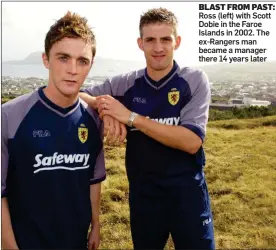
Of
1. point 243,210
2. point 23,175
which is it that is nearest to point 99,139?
point 23,175

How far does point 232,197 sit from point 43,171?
25.4ft

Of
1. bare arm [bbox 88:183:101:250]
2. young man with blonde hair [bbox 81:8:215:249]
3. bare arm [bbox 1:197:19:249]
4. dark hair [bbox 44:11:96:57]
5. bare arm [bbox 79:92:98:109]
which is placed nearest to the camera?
bare arm [bbox 1:197:19:249]

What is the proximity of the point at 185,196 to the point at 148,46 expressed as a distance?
1547 millimetres

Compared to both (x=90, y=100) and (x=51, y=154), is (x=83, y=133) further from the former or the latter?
(x=90, y=100)

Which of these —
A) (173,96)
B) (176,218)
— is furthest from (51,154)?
(176,218)

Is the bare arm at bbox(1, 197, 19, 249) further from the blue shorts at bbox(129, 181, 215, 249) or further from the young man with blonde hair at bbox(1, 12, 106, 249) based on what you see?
the blue shorts at bbox(129, 181, 215, 249)

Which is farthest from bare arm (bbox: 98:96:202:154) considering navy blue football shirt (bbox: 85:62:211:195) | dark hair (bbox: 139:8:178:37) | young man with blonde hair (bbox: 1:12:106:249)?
dark hair (bbox: 139:8:178:37)

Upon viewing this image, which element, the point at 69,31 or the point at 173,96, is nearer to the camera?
the point at 69,31

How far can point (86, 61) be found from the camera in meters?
2.99

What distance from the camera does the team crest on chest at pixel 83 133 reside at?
10.1ft

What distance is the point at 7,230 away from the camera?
2.84 m

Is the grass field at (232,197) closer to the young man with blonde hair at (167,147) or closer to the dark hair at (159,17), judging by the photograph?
the young man with blonde hair at (167,147)

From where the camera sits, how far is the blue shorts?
12.2 ft

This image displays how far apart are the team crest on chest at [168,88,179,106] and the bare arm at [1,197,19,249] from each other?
1829mm
